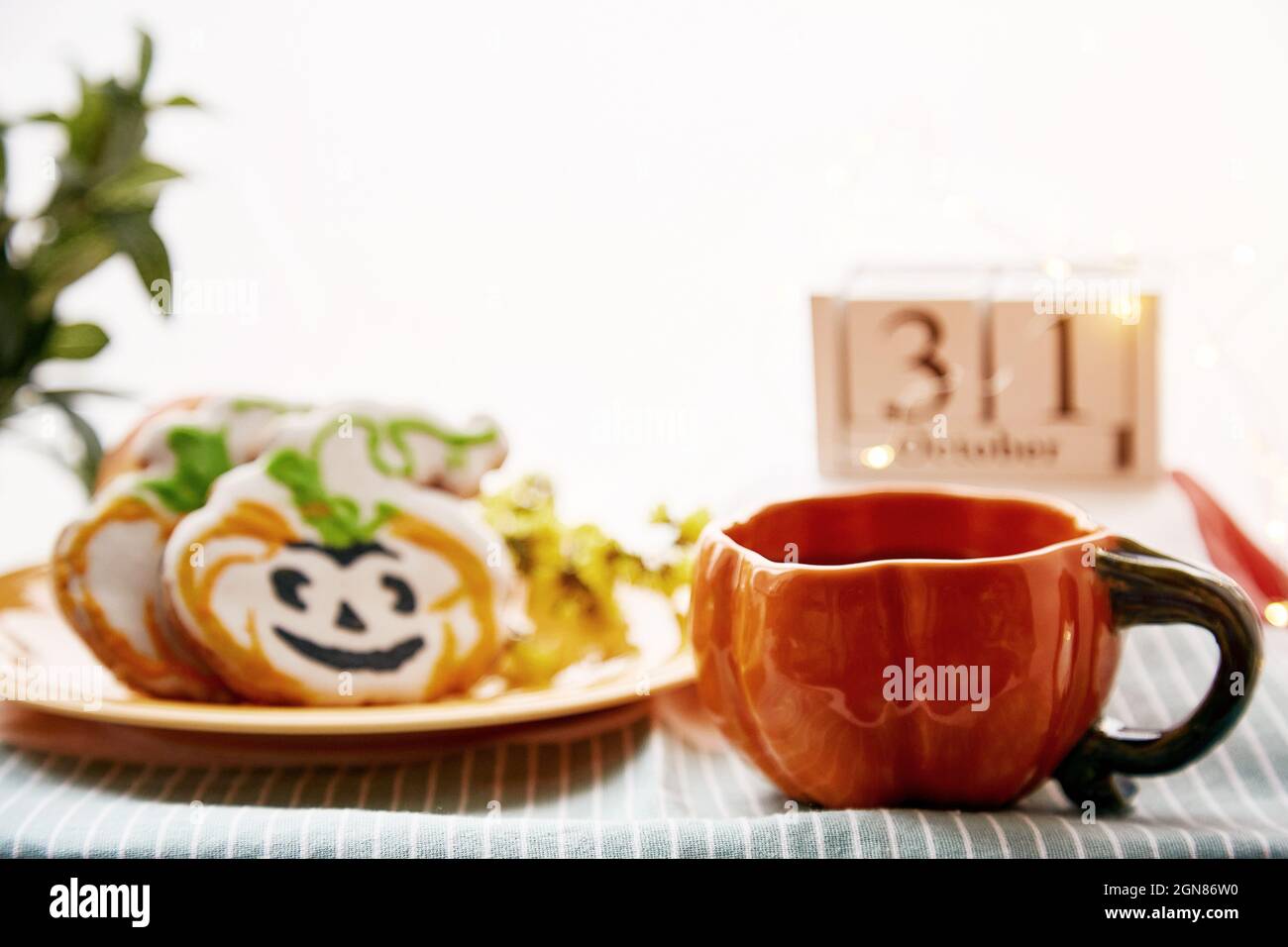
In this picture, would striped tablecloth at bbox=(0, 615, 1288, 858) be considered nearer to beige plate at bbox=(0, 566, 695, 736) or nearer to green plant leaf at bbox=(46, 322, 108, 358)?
beige plate at bbox=(0, 566, 695, 736)

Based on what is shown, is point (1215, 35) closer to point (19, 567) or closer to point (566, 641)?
point (566, 641)

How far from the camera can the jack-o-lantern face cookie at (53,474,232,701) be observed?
0.49 metres

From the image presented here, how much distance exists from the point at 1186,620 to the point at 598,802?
0.21 metres

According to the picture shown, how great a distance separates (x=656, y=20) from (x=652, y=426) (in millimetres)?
265

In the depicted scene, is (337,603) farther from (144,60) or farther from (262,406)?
(144,60)

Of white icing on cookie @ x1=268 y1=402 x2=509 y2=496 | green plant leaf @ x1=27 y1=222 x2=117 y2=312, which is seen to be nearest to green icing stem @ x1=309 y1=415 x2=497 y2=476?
white icing on cookie @ x1=268 y1=402 x2=509 y2=496

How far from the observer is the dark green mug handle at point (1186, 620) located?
1.23ft

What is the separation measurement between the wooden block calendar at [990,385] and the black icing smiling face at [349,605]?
0.35 metres

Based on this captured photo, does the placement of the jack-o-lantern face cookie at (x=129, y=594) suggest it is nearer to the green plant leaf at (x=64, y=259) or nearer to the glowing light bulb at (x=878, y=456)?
the green plant leaf at (x=64, y=259)

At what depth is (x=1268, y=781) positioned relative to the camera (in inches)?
17.4

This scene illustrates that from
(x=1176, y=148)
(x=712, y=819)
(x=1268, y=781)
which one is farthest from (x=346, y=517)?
(x=1176, y=148)

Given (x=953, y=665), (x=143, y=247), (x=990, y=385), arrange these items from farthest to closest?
(x=990, y=385)
(x=143, y=247)
(x=953, y=665)

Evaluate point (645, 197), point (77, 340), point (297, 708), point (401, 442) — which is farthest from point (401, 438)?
point (645, 197)

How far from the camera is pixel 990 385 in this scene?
0.73 m
